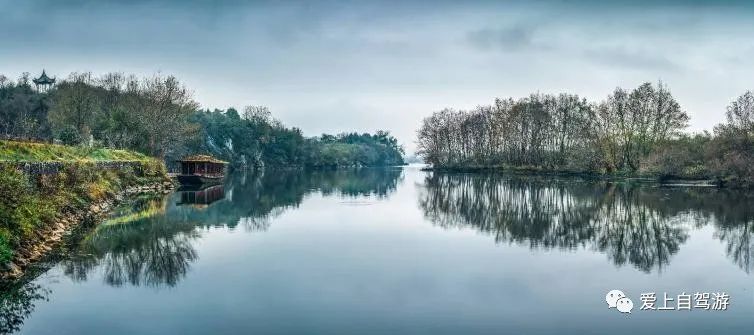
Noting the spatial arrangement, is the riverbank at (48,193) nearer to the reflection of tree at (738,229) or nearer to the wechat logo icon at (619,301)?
the wechat logo icon at (619,301)

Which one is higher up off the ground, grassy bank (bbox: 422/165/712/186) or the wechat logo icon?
grassy bank (bbox: 422/165/712/186)

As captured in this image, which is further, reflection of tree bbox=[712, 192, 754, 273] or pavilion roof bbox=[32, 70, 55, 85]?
pavilion roof bbox=[32, 70, 55, 85]

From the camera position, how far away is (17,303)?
13633 millimetres

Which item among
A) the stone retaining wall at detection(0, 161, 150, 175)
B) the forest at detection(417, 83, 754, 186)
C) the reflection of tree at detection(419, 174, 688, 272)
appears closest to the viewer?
the reflection of tree at detection(419, 174, 688, 272)

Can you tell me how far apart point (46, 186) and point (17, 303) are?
13.7 m

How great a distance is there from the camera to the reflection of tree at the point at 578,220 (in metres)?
22.2

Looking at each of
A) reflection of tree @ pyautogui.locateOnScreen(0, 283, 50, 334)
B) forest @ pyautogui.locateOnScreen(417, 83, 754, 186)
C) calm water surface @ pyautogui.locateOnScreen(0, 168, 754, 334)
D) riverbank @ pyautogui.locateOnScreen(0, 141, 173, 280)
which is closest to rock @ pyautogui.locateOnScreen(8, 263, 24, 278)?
riverbank @ pyautogui.locateOnScreen(0, 141, 173, 280)

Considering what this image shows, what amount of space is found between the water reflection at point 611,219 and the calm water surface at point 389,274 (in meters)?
0.15

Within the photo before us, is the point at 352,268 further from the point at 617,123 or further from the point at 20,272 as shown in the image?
the point at 617,123

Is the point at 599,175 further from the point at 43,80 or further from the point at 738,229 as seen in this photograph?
the point at 43,80

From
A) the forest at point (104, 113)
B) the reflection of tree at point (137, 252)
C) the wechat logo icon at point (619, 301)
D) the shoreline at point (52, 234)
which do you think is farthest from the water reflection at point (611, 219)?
the forest at point (104, 113)

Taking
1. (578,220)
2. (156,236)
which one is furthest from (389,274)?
(578,220)

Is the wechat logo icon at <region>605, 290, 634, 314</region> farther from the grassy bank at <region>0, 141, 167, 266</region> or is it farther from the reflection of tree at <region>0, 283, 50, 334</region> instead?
the grassy bank at <region>0, 141, 167, 266</region>

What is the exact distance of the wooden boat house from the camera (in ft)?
194
